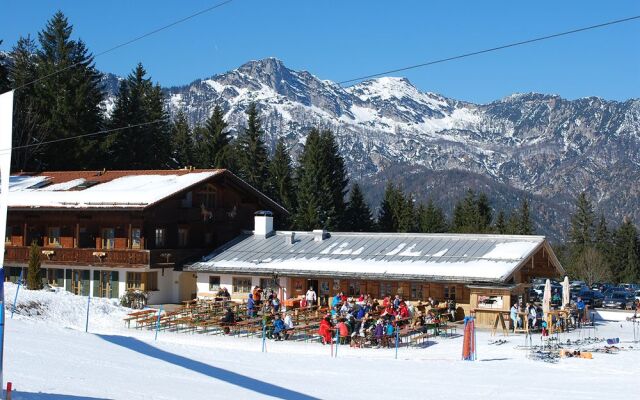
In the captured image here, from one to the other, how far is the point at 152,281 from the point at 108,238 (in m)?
3.38

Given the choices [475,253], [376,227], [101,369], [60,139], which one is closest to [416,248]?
[475,253]

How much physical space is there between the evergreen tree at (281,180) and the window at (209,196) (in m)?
25.4

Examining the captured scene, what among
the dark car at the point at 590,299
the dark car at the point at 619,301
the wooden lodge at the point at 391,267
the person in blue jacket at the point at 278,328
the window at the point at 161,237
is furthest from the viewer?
the dark car at the point at 619,301

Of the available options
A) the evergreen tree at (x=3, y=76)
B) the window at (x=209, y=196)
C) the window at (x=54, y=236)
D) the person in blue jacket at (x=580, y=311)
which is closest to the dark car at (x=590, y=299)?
the person in blue jacket at (x=580, y=311)

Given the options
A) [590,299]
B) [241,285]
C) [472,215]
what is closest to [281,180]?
[472,215]

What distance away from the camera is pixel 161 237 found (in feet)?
139

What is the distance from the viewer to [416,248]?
1486 inches

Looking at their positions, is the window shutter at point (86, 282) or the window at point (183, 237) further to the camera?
the window at point (183, 237)

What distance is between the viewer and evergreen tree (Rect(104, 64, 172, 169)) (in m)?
65.4

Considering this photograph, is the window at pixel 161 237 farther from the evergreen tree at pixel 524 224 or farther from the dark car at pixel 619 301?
the evergreen tree at pixel 524 224

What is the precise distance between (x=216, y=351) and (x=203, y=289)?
56.7 ft

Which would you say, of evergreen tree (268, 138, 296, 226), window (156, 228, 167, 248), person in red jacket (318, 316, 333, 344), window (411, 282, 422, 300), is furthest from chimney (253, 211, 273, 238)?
evergreen tree (268, 138, 296, 226)

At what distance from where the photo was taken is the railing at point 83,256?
40625 millimetres

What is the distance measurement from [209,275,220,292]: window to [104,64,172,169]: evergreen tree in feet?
80.4
